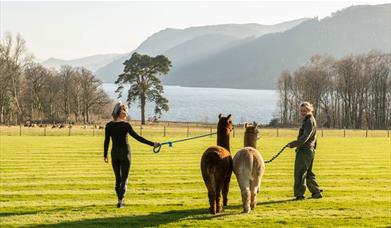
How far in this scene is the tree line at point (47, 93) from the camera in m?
82.6

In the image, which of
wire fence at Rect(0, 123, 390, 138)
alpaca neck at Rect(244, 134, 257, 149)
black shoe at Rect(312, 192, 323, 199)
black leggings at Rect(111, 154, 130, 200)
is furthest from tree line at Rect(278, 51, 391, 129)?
black leggings at Rect(111, 154, 130, 200)

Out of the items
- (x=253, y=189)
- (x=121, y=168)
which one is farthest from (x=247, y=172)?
(x=121, y=168)

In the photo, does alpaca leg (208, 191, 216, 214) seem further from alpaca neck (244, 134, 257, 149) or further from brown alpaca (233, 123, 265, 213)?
alpaca neck (244, 134, 257, 149)

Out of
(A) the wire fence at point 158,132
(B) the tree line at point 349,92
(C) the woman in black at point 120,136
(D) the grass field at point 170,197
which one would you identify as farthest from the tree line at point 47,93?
(C) the woman in black at point 120,136

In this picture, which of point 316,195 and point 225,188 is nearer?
point 225,188

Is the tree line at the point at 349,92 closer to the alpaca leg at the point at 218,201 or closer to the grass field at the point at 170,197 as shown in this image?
the grass field at the point at 170,197

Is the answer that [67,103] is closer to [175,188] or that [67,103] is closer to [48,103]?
[48,103]

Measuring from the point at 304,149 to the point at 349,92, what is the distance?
269 feet

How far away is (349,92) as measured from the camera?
299 ft

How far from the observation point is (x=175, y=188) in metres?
15.7

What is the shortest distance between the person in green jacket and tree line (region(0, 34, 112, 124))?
75059 mm

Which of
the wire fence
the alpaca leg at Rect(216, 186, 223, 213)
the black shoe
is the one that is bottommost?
the black shoe

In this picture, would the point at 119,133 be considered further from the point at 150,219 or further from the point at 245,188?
the point at 245,188

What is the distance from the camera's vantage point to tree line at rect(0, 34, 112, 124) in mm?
82625
